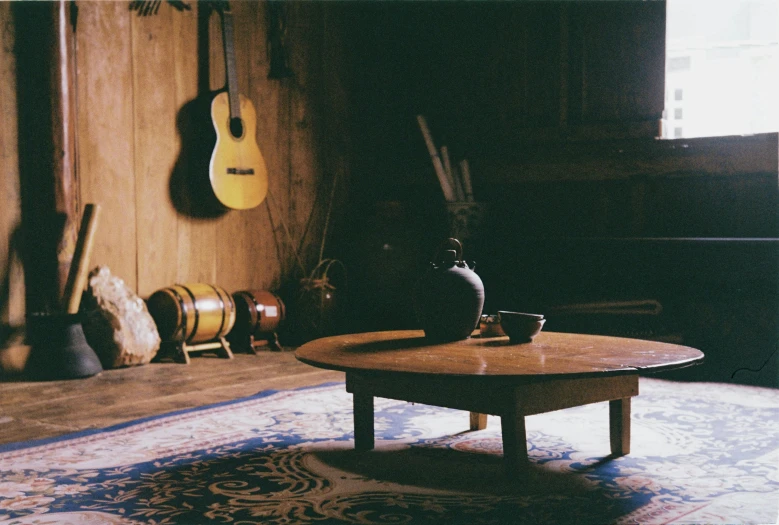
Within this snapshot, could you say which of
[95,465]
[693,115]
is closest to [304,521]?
[95,465]

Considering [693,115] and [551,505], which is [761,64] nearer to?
[693,115]

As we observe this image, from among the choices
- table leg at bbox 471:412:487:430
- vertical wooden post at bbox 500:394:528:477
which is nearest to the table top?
vertical wooden post at bbox 500:394:528:477

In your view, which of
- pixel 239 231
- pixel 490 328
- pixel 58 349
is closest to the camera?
pixel 490 328

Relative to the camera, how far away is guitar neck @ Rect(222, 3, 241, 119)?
5.35 meters

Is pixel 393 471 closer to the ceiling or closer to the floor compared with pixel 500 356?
closer to the floor

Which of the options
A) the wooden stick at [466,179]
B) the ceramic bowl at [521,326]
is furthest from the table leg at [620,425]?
the wooden stick at [466,179]

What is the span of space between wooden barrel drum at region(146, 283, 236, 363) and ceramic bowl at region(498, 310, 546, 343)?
2637 mm

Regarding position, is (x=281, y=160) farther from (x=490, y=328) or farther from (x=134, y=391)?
(x=490, y=328)

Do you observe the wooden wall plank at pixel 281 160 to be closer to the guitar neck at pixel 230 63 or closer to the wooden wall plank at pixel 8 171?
the guitar neck at pixel 230 63

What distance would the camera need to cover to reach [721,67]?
16.9 feet

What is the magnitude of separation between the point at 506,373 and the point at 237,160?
356cm

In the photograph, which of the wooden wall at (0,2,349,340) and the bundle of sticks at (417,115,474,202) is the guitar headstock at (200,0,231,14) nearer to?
the wooden wall at (0,2,349,340)

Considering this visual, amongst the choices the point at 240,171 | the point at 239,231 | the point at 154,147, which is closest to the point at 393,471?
the point at 240,171

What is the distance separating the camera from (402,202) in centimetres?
617
